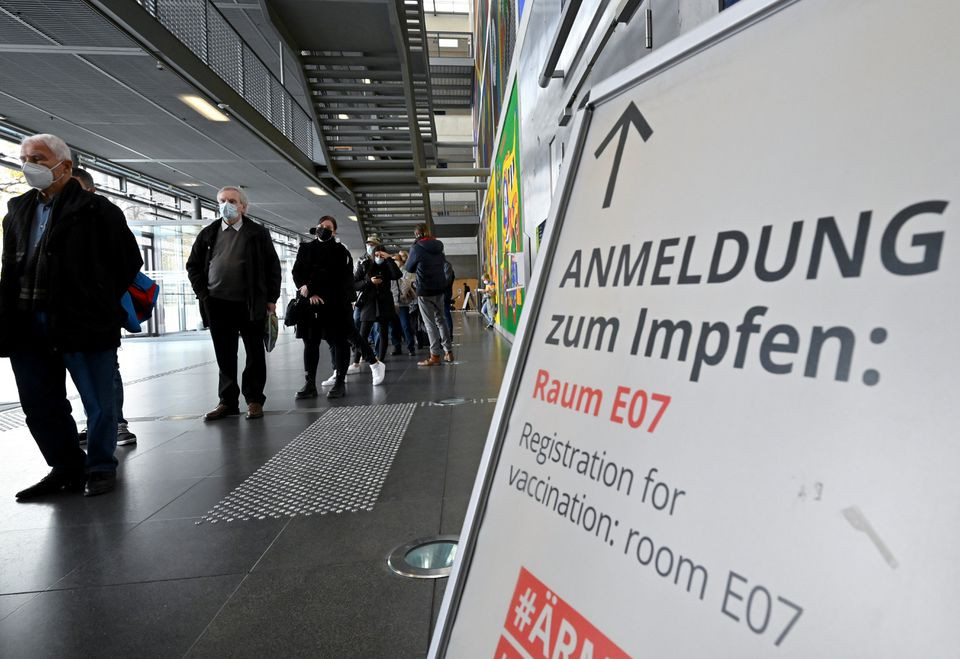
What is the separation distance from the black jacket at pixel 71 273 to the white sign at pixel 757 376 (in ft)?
6.75

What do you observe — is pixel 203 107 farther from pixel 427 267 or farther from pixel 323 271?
pixel 323 271

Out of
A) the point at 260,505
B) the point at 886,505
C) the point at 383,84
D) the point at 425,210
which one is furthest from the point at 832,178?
the point at 425,210

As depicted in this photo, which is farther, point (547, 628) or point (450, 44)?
point (450, 44)

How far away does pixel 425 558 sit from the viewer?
5.29ft

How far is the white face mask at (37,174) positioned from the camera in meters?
2.13

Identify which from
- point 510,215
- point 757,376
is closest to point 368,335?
point 510,215

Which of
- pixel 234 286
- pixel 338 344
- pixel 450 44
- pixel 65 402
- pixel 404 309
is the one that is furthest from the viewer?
pixel 450 44

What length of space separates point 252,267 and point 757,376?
138 inches

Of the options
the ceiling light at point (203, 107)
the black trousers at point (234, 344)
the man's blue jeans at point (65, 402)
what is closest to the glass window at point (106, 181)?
the ceiling light at point (203, 107)

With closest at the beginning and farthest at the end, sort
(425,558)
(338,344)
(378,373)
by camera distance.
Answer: (425,558), (338,344), (378,373)

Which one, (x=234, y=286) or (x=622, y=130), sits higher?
(x=622, y=130)

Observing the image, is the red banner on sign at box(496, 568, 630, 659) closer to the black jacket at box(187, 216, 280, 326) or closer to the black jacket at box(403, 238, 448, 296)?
the black jacket at box(187, 216, 280, 326)

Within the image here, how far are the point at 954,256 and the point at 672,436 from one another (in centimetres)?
32

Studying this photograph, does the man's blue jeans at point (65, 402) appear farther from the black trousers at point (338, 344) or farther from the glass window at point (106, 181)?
the glass window at point (106, 181)
